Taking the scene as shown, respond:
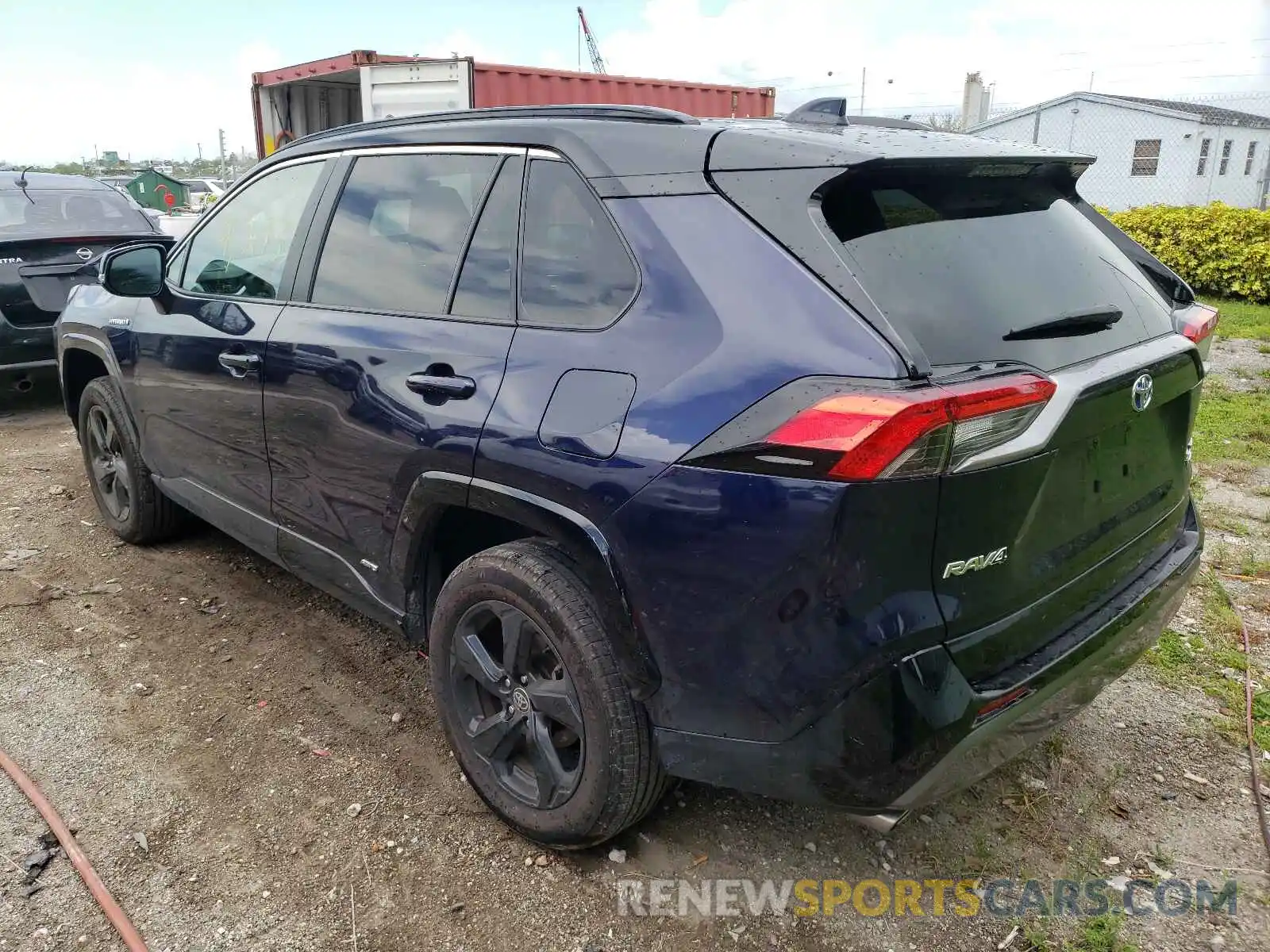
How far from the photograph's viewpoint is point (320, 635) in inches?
145

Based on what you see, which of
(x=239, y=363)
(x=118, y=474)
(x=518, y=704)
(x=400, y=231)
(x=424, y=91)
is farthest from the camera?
(x=424, y=91)

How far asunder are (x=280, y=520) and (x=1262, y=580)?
3974mm

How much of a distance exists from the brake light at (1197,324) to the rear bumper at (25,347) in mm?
6887

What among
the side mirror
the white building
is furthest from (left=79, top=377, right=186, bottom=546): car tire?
the white building

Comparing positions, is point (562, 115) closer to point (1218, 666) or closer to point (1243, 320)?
point (1218, 666)

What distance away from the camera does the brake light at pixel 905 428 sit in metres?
1.70

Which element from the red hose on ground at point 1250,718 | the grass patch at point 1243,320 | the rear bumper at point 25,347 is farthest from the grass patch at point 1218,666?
the rear bumper at point 25,347

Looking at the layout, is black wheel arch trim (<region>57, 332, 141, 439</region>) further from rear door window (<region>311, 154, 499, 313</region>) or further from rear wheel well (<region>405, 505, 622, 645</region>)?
rear wheel well (<region>405, 505, 622, 645</region>)

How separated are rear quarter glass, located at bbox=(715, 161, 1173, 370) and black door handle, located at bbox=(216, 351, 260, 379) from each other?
1807 mm

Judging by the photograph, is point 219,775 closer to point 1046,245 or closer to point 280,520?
point 280,520

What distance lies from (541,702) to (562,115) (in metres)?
1.51

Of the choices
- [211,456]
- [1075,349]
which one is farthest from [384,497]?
[1075,349]

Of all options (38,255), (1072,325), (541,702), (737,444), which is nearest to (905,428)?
(737,444)

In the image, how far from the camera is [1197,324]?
2559 millimetres
